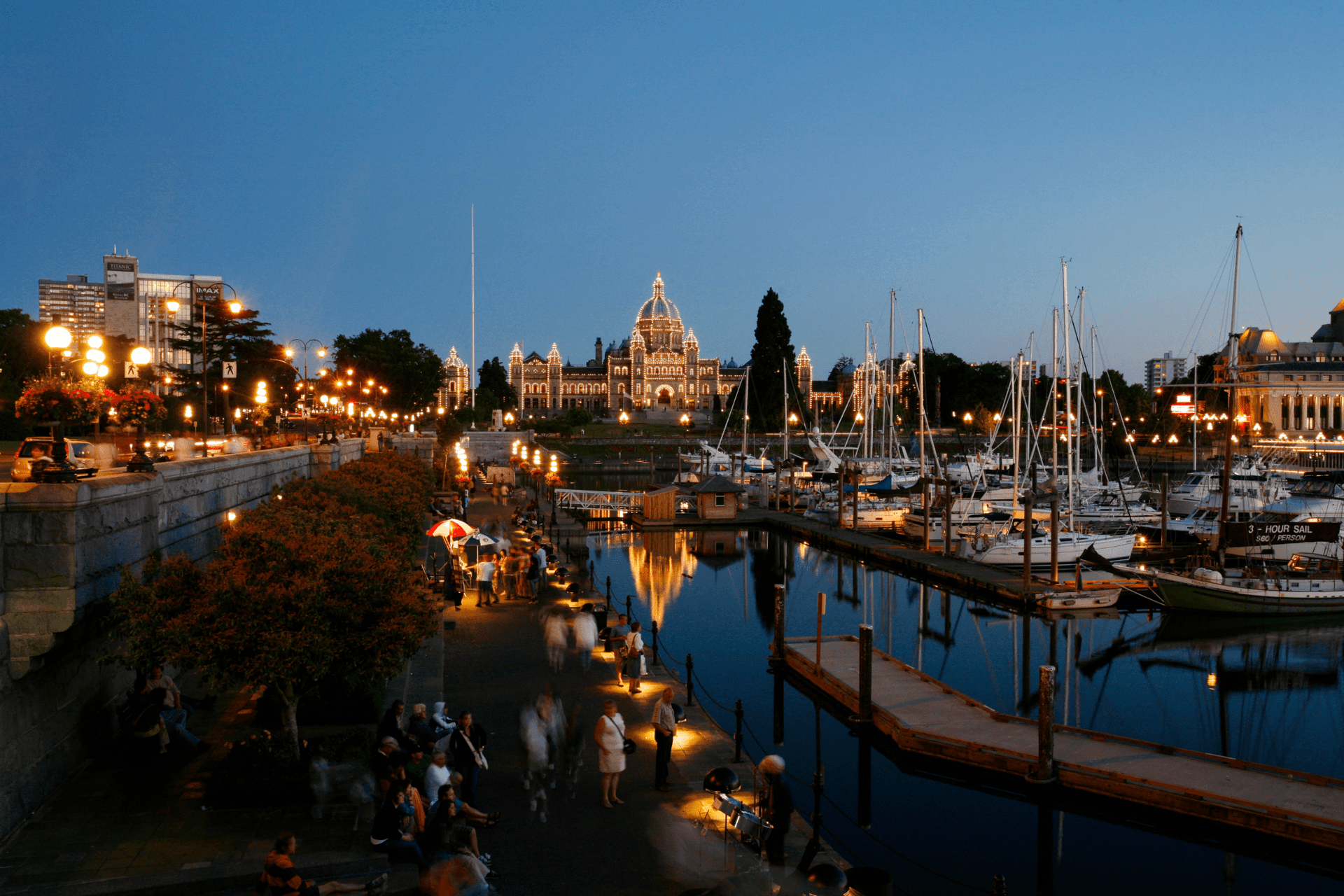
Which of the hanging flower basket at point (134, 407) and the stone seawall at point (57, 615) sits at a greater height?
the hanging flower basket at point (134, 407)

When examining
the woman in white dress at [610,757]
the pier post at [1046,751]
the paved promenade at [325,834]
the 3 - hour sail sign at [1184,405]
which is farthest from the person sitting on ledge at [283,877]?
the 3 - hour sail sign at [1184,405]

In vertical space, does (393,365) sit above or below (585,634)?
above

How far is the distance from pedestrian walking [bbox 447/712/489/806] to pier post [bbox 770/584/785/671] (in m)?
11.9

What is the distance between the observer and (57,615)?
39.2 feet

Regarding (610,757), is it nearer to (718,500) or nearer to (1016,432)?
(1016,432)

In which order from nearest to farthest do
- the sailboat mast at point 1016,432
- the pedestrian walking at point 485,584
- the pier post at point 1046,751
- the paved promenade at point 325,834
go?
the paved promenade at point 325,834 < the pier post at point 1046,751 < the pedestrian walking at point 485,584 < the sailboat mast at point 1016,432

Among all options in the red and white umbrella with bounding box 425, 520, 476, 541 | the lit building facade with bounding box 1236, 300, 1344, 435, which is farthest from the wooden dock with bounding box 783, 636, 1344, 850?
the lit building facade with bounding box 1236, 300, 1344, 435

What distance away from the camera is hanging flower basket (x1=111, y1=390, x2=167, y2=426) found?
17.2 metres

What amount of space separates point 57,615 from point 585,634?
13.3 m

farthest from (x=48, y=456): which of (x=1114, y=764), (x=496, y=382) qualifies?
(x=496, y=382)

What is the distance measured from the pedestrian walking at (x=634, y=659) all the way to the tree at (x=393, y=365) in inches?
3067

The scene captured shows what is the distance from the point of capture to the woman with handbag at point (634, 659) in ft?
62.8

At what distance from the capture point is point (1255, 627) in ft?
105

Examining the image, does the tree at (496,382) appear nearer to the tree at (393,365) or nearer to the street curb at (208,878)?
the tree at (393,365)
